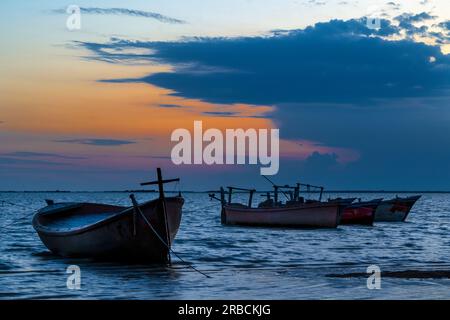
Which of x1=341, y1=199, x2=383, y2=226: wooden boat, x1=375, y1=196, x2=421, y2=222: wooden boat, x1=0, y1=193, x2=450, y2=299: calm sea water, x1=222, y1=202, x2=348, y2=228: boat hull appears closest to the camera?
x1=0, y1=193, x2=450, y2=299: calm sea water

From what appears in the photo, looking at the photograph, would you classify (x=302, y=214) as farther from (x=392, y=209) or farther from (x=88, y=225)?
(x=88, y=225)

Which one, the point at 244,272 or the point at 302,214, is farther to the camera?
the point at 302,214

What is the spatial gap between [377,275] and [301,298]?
4.74 m

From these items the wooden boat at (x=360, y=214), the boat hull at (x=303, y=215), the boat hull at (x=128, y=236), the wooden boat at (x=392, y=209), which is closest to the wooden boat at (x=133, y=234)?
the boat hull at (x=128, y=236)

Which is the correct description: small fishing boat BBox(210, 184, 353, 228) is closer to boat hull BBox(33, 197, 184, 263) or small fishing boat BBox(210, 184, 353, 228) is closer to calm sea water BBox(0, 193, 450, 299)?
calm sea water BBox(0, 193, 450, 299)

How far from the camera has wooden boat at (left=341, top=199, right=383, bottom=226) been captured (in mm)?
55206

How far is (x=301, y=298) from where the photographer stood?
15.9 m

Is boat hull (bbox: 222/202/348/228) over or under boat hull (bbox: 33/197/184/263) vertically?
under

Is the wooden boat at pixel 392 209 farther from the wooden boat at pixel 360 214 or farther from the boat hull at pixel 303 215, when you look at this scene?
the boat hull at pixel 303 215

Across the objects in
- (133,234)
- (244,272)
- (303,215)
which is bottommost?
(303,215)

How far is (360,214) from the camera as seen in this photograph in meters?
55.6

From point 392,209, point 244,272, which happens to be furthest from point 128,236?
point 392,209

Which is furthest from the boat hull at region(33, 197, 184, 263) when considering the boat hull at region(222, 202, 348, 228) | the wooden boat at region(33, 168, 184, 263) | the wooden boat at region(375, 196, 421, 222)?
the wooden boat at region(375, 196, 421, 222)
